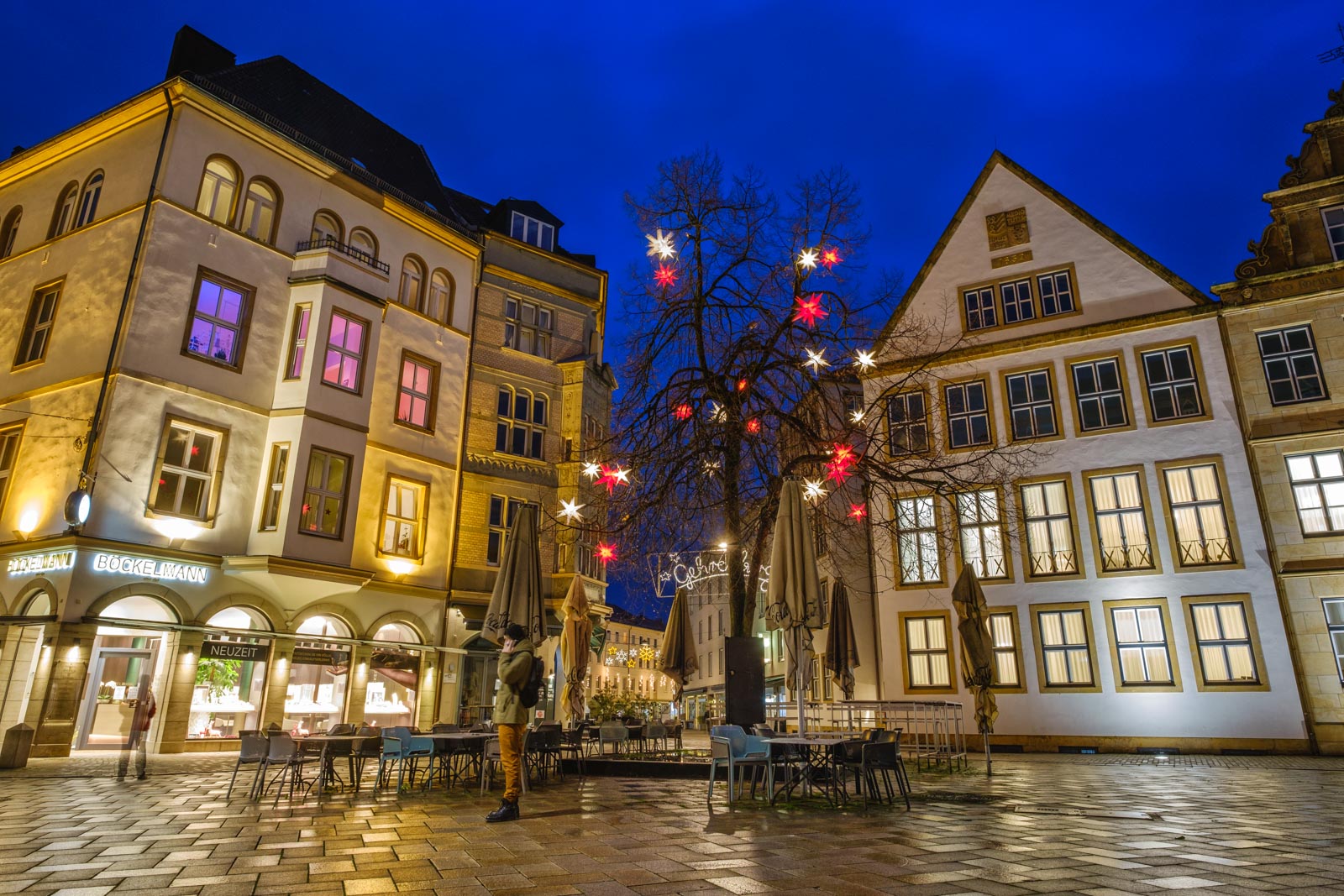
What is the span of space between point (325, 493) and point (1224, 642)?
21.6 meters

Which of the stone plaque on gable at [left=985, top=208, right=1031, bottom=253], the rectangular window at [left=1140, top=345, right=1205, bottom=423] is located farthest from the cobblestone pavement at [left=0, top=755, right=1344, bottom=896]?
the stone plaque on gable at [left=985, top=208, right=1031, bottom=253]

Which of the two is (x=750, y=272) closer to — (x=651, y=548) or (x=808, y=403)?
(x=808, y=403)

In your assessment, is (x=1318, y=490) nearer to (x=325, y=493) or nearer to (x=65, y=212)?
(x=325, y=493)

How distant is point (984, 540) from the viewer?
22000mm

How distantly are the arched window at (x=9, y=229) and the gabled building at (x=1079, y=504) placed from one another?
2239 centimetres

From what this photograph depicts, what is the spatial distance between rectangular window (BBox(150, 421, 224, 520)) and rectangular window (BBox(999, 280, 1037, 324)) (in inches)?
823

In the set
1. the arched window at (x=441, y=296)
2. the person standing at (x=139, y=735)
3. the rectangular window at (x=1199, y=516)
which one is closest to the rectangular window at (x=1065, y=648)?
the rectangular window at (x=1199, y=516)

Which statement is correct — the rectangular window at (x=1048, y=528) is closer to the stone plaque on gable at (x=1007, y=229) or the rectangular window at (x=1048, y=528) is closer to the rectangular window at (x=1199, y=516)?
the rectangular window at (x=1199, y=516)

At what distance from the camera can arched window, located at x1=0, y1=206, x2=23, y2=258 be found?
68.1 ft

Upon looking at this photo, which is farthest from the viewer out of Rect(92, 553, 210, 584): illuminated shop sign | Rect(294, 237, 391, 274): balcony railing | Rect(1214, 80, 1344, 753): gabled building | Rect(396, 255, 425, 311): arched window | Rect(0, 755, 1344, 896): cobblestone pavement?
Rect(396, 255, 425, 311): arched window

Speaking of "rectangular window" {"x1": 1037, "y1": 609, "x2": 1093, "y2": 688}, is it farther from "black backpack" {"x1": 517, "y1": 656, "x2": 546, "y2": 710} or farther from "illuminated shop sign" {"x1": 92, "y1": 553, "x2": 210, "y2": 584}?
"illuminated shop sign" {"x1": 92, "y1": 553, "x2": 210, "y2": 584}

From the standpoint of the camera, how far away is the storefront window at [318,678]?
18.9m

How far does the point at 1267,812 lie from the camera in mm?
8086

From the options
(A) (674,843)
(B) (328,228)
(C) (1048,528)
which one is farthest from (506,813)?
(B) (328,228)
